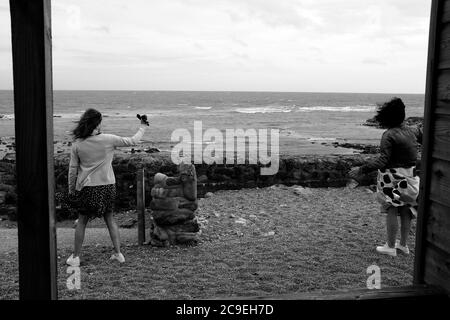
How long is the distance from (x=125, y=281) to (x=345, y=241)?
3302 mm

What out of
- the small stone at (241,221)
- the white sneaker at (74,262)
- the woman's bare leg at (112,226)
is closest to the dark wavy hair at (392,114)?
the woman's bare leg at (112,226)

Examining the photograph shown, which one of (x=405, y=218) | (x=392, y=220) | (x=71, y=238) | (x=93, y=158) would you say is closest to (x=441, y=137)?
(x=392, y=220)

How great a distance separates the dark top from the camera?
5180 millimetres

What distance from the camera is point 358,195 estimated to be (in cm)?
1100

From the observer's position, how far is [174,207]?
6.72 m

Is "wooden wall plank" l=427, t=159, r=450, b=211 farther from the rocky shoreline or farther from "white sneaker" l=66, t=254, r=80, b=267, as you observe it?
the rocky shoreline

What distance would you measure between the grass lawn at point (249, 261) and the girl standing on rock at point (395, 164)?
0.75 meters

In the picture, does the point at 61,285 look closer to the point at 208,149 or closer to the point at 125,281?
the point at 125,281

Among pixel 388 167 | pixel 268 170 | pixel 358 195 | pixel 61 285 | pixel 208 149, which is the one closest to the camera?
pixel 61 285

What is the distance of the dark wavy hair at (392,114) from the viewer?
16.9ft

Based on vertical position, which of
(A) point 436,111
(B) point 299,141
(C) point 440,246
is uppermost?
(A) point 436,111

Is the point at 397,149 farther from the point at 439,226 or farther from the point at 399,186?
the point at 439,226

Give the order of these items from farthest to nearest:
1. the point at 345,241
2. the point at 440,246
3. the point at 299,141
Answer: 1. the point at 299,141
2. the point at 345,241
3. the point at 440,246
